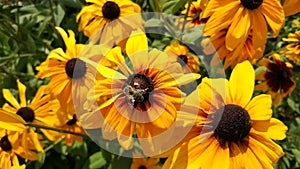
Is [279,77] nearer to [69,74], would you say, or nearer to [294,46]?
[294,46]

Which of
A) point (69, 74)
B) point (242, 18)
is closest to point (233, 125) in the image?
point (242, 18)

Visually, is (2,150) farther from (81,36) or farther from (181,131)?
(181,131)

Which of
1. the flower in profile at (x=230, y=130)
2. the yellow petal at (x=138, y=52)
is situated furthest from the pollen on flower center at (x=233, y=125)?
the yellow petal at (x=138, y=52)

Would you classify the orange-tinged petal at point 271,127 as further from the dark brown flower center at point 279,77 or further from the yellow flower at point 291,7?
the dark brown flower center at point 279,77

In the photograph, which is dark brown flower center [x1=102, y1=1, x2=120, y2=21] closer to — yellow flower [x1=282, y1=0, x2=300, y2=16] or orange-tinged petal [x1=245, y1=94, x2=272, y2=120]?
yellow flower [x1=282, y1=0, x2=300, y2=16]

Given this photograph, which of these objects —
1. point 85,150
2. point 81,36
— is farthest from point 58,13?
point 85,150
